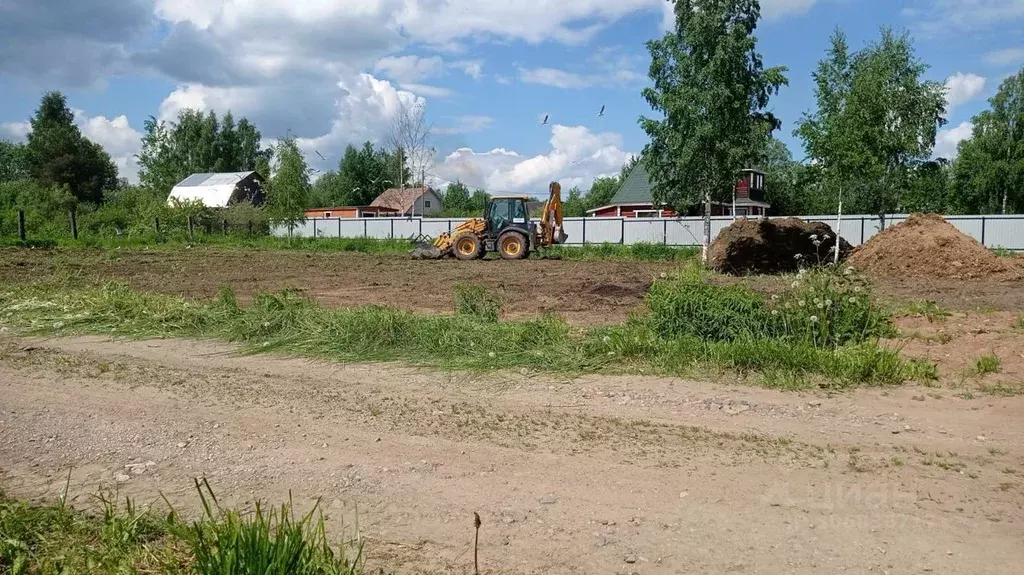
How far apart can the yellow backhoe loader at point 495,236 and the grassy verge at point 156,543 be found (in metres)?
24.9

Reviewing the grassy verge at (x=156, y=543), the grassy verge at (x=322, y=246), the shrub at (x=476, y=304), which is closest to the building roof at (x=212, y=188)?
the grassy verge at (x=322, y=246)

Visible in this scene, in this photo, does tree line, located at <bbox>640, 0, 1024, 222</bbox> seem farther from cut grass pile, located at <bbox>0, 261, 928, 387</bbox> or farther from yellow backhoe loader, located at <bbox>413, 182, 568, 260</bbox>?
cut grass pile, located at <bbox>0, 261, 928, 387</bbox>

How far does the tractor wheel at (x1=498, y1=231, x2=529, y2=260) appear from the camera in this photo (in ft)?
96.3

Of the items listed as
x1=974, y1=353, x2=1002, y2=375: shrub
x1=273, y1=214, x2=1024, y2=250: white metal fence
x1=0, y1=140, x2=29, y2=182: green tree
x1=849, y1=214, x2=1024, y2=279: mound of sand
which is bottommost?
x1=974, y1=353, x2=1002, y2=375: shrub

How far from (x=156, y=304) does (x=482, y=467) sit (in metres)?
8.51

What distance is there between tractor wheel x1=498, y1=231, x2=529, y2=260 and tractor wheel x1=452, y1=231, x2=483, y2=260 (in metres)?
0.83

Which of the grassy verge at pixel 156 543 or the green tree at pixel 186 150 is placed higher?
the green tree at pixel 186 150

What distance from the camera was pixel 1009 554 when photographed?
4086 mm

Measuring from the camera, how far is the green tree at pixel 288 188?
41250mm

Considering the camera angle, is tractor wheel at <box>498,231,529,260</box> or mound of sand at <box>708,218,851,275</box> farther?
tractor wheel at <box>498,231,529,260</box>

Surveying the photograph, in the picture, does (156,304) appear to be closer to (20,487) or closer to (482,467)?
(20,487)

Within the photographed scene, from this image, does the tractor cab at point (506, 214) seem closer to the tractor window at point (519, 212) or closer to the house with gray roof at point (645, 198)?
the tractor window at point (519, 212)

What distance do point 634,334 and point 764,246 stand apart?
43.6ft

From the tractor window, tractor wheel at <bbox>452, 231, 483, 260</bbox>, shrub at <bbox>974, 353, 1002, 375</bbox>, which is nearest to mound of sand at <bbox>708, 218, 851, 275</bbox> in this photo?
the tractor window
